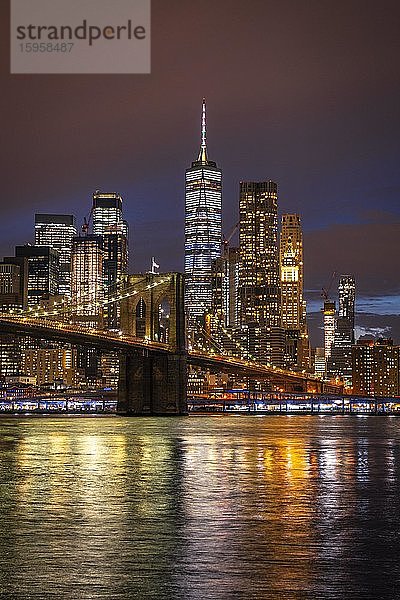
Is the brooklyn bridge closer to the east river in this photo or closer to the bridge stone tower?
the bridge stone tower

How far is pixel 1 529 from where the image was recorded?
19.1 meters

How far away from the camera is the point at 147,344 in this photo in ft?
319

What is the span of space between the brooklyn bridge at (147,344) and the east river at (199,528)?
50818mm

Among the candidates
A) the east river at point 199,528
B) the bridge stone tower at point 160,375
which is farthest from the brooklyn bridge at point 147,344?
the east river at point 199,528

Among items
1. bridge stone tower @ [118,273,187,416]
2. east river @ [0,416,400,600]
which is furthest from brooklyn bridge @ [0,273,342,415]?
east river @ [0,416,400,600]

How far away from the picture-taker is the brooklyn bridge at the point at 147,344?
89125 millimetres

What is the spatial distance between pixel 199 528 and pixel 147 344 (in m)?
78.0

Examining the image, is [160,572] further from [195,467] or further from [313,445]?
[313,445]

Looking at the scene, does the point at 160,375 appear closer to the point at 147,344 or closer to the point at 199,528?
the point at 147,344

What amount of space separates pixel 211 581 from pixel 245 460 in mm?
24310

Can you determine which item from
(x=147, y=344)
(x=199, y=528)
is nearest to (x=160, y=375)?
(x=147, y=344)

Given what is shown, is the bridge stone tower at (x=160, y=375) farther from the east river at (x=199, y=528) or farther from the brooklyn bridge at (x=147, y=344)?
the east river at (x=199, y=528)

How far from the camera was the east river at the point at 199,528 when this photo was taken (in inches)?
549

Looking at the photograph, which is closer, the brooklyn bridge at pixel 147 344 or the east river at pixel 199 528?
the east river at pixel 199 528
